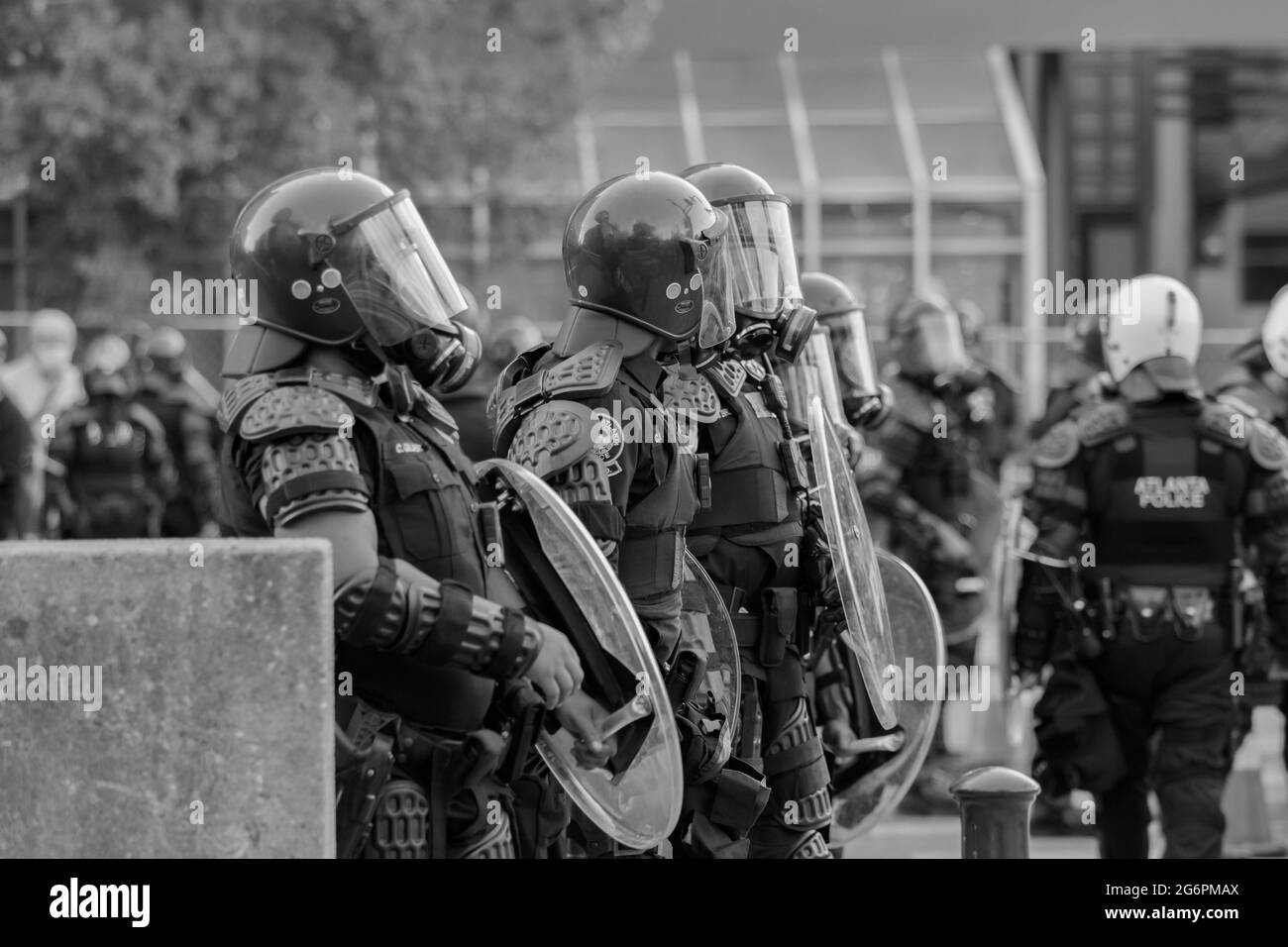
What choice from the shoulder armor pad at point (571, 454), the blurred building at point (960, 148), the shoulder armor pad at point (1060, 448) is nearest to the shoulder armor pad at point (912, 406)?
the shoulder armor pad at point (1060, 448)

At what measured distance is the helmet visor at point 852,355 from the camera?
693 cm

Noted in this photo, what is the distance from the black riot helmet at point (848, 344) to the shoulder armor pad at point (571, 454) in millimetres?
2225

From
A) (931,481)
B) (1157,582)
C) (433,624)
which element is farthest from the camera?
(931,481)

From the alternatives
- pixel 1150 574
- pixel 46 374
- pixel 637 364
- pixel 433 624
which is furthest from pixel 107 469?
pixel 433 624

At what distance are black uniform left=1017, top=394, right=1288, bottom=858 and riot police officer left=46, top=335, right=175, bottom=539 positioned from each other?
6145 millimetres

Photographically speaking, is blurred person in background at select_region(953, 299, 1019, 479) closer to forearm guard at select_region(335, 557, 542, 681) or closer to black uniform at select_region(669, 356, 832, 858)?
black uniform at select_region(669, 356, 832, 858)

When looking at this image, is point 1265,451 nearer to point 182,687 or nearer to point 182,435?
point 182,687

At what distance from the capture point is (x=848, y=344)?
7102 mm

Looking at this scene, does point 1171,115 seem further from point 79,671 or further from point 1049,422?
point 79,671

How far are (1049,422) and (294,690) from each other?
6127 millimetres

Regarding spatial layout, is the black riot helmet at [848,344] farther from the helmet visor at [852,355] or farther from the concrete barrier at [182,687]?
the concrete barrier at [182,687]

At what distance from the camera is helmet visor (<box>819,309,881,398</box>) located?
693cm

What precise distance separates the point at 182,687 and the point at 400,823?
579 millimetres

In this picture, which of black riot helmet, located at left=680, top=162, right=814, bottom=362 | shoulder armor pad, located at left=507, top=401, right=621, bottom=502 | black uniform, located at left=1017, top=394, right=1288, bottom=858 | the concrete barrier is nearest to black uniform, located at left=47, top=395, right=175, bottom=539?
black uniform, located at left=1017, top=394, right=1288, bottom=858
